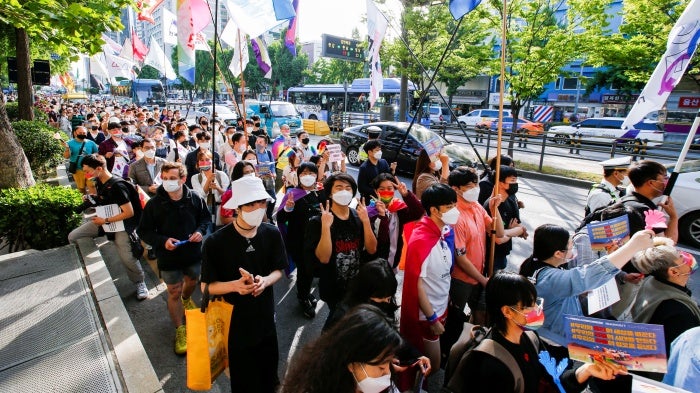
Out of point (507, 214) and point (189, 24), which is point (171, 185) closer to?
point (507, 214)

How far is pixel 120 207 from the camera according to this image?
433 centimetres

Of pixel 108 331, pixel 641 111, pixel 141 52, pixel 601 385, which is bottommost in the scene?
pixel 108 331

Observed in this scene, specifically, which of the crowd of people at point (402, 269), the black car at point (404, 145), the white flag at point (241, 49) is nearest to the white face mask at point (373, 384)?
the crowd of people at point (402, 269)

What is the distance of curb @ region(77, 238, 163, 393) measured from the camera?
2701 millimetres

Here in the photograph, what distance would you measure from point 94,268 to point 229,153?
3.07 m

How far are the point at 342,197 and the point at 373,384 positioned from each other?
1884 millimetres

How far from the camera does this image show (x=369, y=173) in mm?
5477

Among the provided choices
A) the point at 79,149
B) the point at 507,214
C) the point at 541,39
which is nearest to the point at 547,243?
the point at 507,214

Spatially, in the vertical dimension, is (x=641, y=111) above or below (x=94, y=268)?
above

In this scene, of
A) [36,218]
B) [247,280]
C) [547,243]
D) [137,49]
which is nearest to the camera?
[247,280]

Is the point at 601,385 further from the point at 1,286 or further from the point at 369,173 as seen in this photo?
the point at 1,286

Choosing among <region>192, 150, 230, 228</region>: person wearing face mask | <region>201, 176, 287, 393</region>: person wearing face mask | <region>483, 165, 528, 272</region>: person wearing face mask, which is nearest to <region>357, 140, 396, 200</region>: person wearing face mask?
<region>483, 165, 528, 272</region>: person wearing face mask

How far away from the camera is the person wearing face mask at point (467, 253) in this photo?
312 centimetres

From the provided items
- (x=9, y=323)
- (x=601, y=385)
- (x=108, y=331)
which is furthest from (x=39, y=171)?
(x=601, y=385)
